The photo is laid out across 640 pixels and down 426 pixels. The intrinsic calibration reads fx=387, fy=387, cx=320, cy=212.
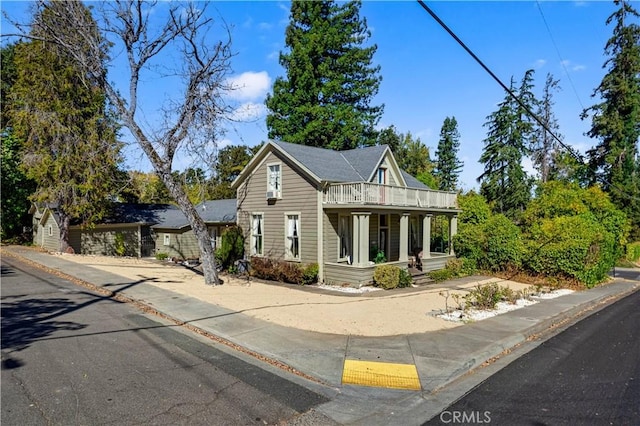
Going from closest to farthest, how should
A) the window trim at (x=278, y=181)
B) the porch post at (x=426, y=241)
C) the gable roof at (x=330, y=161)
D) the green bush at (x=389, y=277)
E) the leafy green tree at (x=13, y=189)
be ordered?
1. the green bush at (x=389, y=277)
2. the gable roof at (x=330, y=161)
3. the window trim at (x=278, y=181)
4. the porch post at (x=426, y=241)
5. the leafy green tree at (x=13, y=189)

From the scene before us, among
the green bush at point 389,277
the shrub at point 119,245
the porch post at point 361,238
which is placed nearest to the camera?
the green bush at point 389,277

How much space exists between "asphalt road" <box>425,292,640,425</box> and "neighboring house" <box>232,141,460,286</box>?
8.98m

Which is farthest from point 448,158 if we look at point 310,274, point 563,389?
point 563,389

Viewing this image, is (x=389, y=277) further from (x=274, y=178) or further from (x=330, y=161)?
(x=274, y=178)

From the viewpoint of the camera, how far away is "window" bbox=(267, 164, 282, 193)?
19.6m

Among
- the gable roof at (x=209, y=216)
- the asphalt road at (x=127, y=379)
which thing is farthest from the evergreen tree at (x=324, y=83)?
the asphalt road at (x=127, y=379)

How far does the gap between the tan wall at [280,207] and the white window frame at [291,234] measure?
161mm

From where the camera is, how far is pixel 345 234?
61.2 ft

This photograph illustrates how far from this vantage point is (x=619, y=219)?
25.2 meters

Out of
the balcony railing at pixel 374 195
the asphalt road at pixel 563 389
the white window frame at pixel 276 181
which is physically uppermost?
the white window frame at pixel 276 181

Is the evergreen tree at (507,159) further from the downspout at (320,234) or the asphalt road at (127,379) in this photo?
the asphalt road at (127,379)

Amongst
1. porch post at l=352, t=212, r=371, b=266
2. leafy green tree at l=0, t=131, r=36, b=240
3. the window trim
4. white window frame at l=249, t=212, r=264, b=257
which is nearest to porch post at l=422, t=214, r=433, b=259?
porch post at l=352, t=212, r=371, b=266

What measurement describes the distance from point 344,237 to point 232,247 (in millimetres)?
6211

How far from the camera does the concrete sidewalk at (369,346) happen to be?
5.65 m
